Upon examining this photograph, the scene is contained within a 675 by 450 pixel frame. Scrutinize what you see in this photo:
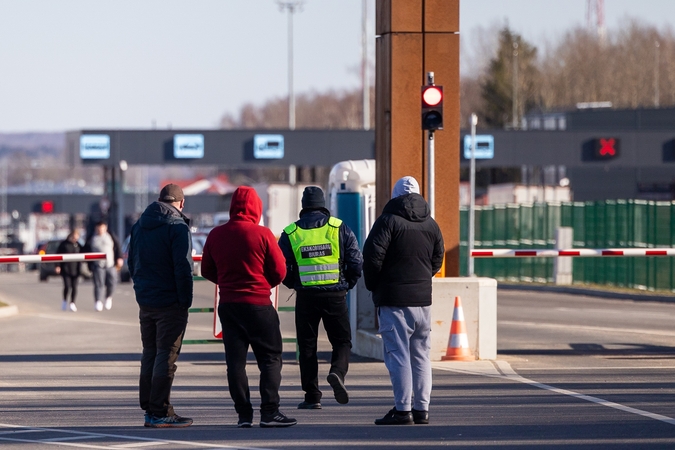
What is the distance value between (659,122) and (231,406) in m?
55.7

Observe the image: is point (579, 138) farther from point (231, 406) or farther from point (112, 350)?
point (231, 406)

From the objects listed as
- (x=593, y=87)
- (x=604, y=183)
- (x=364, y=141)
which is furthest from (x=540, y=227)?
(x=593, y=87)

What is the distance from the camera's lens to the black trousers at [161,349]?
9.37m

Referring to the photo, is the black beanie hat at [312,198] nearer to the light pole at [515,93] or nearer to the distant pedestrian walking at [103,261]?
the distant pedestrian walking at [103,261]

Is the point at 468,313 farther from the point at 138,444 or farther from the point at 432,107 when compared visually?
the point at 138,444

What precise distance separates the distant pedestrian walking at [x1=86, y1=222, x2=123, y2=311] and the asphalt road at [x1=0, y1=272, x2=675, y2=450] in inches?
107

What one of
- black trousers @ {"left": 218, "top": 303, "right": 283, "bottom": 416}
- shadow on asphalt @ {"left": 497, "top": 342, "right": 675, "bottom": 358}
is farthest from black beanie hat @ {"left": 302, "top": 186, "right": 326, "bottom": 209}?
shadow on asphalt @ {"left": 497, "top": 342, "right": 675, "bottom": 358}

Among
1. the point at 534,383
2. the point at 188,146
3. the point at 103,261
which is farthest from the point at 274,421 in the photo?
the point at 188,146

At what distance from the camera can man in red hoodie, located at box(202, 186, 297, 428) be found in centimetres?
920

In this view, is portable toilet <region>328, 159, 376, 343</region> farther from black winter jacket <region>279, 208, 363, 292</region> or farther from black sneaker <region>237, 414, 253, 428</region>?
black sneaker <region>237, 414, 253, 428</region>

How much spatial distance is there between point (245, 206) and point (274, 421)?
165 cm

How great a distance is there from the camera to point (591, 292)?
29.1 metres

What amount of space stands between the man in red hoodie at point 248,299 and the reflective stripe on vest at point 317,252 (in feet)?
3.13

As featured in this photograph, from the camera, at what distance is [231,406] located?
10742mm
